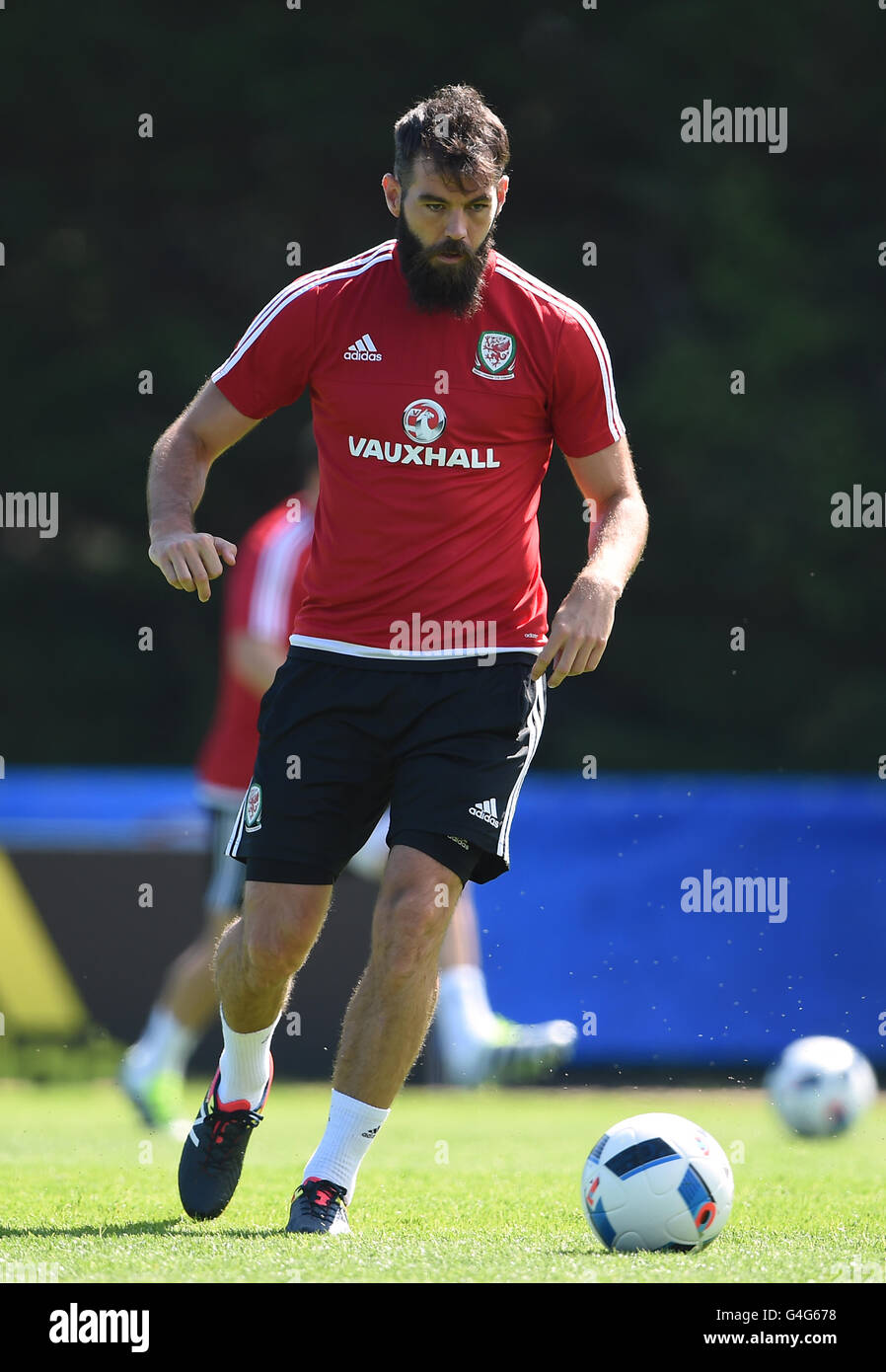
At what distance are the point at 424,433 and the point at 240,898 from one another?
354cm

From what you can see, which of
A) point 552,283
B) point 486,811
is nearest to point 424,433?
point 486,811

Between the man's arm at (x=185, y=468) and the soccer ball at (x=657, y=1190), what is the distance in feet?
5.59

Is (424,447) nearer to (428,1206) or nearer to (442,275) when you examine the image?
(442,275)

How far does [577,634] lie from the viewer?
455 cm

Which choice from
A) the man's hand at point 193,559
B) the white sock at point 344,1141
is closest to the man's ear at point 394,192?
the man's hand at point 193,559

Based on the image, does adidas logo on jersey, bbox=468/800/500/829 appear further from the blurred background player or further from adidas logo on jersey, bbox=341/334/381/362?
the blurred background player

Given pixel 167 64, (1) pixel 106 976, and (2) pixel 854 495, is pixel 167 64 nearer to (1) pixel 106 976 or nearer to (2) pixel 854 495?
(2) pixel 854 495

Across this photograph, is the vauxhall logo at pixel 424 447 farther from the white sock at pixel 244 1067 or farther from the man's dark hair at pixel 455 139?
the white sock at pixel 244 1067

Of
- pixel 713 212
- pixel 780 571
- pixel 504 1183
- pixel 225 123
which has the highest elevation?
pixel 225 123

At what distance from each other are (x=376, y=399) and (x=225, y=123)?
13.4 meters

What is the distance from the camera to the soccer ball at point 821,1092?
7488mm

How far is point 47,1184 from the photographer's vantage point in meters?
5.45

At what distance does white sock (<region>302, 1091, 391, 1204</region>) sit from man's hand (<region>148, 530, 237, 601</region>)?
1286mm
